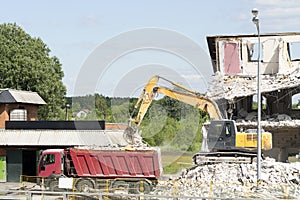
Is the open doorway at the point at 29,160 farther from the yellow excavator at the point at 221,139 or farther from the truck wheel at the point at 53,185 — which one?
the yellow excavator at the point at 221,139

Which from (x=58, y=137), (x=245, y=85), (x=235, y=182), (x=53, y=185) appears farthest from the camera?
(x=245, y=85)

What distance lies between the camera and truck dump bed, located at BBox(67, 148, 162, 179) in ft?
107

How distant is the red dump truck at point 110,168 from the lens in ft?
107

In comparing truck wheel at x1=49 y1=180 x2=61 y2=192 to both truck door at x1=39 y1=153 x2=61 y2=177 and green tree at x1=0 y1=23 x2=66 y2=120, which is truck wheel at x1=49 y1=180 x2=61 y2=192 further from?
green tree at x1=0 y1=23 x2=66 y2=120

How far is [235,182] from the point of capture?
Result: 99.7ft

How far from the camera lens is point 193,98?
35781 millimetres

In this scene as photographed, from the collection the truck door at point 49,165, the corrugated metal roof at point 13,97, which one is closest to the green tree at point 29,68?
the corrugated metal roof at point 13,97

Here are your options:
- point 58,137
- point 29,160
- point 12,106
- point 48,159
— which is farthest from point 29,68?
point 48,159

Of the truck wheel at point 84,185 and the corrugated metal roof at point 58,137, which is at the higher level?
the corrugated metal roof at point 58,137

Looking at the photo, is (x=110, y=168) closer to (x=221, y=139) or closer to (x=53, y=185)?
(x=53, y=185)

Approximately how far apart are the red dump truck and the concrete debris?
39.5ft

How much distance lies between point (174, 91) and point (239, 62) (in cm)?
1416

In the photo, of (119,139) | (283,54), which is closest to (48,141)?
(119,139)

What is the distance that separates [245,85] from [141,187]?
16397 mm
